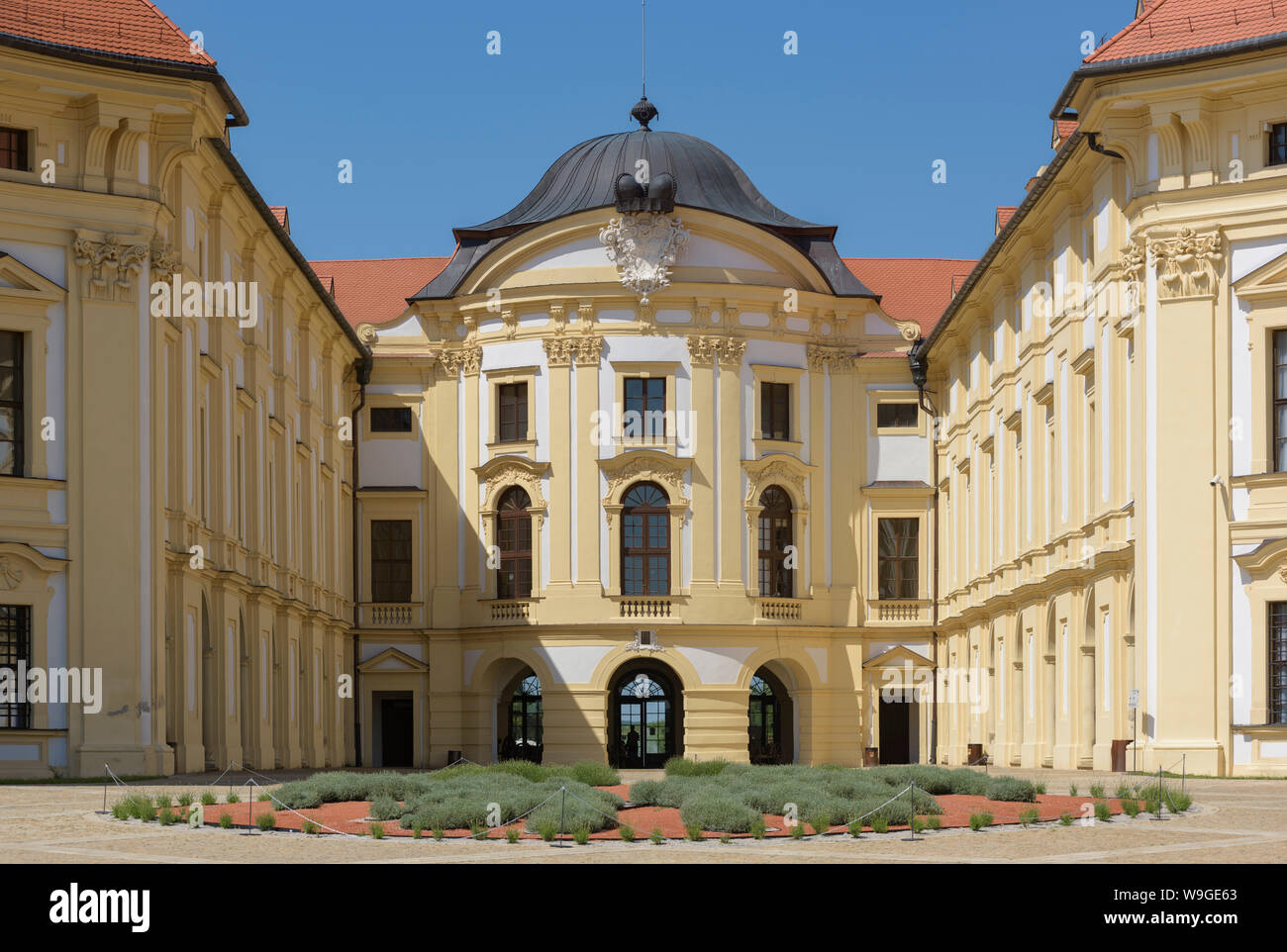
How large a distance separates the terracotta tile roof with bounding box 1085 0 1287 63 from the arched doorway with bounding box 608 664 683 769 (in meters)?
26.7

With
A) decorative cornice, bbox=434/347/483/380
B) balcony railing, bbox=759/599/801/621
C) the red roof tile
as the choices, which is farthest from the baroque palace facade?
the red roof tile

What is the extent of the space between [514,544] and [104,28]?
2558 centimetres

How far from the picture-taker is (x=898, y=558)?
59000mm

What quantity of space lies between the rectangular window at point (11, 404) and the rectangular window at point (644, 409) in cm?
2529

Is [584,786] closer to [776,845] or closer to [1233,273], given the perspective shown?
[776,845]

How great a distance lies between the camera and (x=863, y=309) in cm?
5888

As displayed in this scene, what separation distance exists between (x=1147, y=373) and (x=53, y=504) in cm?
1813

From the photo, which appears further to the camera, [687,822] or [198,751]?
[198,751]

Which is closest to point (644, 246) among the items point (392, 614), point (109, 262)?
point (392, 614)

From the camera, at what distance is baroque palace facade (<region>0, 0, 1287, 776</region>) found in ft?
111

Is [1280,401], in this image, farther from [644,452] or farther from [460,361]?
[460,361]

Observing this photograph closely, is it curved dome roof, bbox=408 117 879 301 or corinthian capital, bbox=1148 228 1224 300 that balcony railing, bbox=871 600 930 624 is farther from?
corinthian capital, bbox=1148 228 1224 300

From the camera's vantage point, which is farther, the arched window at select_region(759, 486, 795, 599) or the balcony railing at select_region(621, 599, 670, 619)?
the arched window at select_region(759, 486, 795, 599)
